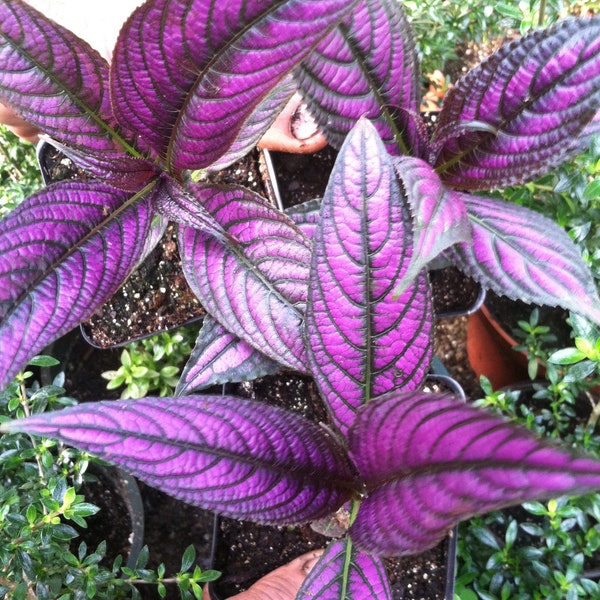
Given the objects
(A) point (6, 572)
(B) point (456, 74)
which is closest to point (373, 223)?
Answer: (A) point (6, 572)

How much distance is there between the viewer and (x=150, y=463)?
1.33ft

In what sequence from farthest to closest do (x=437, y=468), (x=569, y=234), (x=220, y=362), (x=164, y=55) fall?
(x=569, y=234), (x=220, y=362), (x=164, y=55), (x=437, y=468)

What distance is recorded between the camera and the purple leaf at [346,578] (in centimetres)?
51

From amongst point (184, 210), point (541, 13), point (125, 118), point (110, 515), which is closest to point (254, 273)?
point (184, 210)

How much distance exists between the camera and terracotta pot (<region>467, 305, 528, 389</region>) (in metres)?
1.32

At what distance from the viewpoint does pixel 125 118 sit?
0.57m

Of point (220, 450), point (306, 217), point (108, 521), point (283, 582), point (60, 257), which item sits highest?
point (306, 217)

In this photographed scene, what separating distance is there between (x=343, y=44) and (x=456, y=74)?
100 cm

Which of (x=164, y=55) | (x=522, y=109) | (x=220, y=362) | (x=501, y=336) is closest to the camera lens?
(x=164, y=55)

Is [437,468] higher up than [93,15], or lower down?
lower down

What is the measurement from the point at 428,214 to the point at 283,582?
52cm

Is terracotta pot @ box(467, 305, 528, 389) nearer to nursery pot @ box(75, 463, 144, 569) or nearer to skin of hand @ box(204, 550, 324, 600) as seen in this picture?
skin of hand @ box(204, 550, 324, 600)

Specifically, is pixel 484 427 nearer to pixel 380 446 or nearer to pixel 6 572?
pixel 380 446

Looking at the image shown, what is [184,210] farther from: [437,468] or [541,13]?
[541,13]
